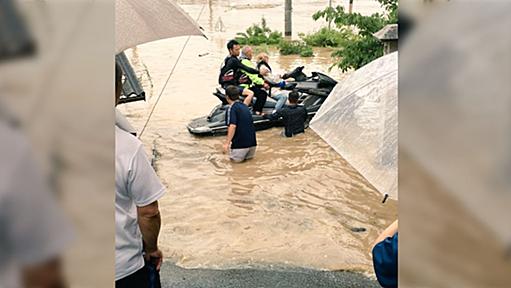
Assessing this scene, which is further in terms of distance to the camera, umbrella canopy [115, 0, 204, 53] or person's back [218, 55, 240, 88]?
person's back [218, 55, 240, 88]

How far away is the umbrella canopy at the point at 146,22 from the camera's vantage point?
371 cm

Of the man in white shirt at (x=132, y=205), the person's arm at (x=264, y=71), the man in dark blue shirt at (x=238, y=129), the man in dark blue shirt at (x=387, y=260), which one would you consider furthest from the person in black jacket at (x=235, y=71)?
the man in dark blue shirt at (x=387, y=260)

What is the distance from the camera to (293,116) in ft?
→ 34.0

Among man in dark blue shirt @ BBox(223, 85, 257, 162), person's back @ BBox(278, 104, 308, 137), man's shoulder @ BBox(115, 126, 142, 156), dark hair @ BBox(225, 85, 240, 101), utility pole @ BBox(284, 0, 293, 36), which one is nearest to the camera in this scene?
man's shoulder @ BBox(115, 126, 142, 156)

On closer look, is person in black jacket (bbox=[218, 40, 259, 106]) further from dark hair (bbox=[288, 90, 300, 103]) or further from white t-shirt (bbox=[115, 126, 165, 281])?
white t-shirt (bbox=[115, 126, 165, 281])

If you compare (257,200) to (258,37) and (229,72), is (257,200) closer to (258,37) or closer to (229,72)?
(229,72)

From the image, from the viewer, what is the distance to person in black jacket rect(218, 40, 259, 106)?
10602 millimetres

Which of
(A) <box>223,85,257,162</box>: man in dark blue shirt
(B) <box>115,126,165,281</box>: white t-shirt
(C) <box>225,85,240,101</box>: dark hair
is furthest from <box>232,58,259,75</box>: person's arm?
(B) <box>115,126,165,281</box>: white t-shirt

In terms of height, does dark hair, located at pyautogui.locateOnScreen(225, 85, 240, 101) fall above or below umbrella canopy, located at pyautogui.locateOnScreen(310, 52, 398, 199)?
below
